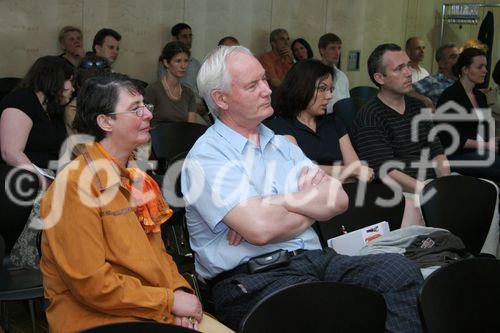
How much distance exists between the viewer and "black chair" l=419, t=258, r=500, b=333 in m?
2.04

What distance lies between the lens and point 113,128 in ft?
8.07

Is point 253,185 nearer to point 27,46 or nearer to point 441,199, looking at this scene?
point 441,199

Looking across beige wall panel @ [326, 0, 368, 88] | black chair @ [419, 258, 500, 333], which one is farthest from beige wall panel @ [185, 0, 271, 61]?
black chair @ [419, 258, 500, 333]

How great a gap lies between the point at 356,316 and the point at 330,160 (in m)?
1.99

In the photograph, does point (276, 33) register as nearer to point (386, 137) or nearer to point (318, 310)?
point (386, 137)

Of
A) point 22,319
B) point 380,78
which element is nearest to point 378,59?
point 380,78

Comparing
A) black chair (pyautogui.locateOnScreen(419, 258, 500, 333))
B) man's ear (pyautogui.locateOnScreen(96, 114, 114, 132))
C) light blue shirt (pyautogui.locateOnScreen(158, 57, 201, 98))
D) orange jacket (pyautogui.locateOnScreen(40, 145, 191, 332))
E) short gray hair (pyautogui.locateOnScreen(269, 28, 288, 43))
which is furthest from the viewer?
short gray hair (pyautogui.locateOnScreen(269, 28, 288, 43))

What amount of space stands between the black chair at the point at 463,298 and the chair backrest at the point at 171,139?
2946mm

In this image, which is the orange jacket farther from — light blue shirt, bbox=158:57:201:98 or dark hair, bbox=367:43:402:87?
light blue shirt, bbox=158:57:201:98

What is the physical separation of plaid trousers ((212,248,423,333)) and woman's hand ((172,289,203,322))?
0.16 meters

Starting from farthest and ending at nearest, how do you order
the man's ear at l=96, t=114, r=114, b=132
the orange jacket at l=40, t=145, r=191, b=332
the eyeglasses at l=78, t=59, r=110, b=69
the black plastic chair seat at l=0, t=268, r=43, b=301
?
the eyeglasses at l=78, t=59, r=110, b=69 < the black plastic chair seat at l=0, t=268, r=43, b=301 < the man's ear at l=96, t=114, r=114, b=132 < the orange jacket at l=40, t=145, r=191, b=332

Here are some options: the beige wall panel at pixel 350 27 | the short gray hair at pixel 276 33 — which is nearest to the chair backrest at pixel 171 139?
the short gray hair at pixel 276 33

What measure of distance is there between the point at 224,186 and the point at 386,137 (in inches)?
68.3

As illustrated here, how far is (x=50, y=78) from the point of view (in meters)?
3.90
